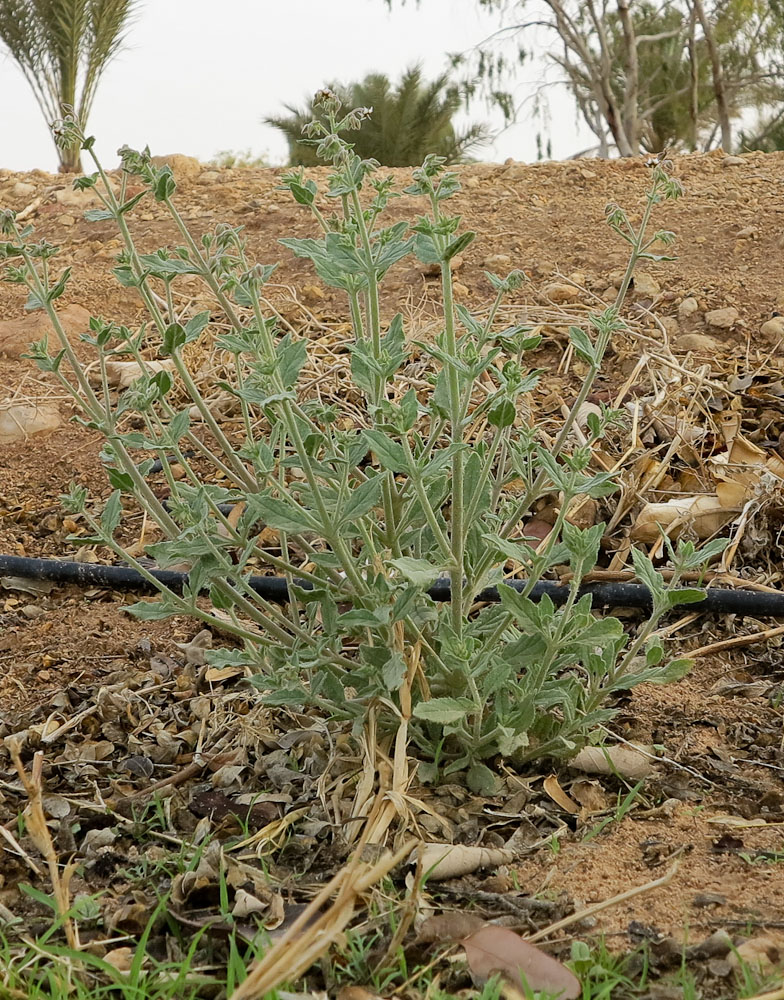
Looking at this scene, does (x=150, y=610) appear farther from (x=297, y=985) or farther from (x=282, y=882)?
(x=297, y=985)

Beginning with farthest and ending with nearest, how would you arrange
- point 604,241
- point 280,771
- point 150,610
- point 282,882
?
1. point 604,241
2. point 280,771
3. point 150,610
4. point 282,882

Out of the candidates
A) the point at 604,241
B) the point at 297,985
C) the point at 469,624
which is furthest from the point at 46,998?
the point at 604,241

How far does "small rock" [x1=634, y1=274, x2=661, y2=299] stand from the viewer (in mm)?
3645

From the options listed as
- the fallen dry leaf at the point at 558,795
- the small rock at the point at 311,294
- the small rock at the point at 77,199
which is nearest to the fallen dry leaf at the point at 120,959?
the fallen dry leaf at the point at 558,795

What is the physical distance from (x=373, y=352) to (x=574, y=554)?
439 mm

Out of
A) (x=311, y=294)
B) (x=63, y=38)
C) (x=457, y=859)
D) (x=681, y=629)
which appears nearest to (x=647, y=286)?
(x=311, y=294)

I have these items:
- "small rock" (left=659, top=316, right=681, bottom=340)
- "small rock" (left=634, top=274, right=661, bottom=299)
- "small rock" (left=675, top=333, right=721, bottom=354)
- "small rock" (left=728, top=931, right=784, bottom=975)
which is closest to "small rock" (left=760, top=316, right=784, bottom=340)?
"small rock" (left=675, top=333, right=721, bottom=354)

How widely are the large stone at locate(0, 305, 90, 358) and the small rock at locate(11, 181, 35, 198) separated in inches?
68.3

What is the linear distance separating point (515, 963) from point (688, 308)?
2.60 m

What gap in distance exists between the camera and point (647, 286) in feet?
12.0

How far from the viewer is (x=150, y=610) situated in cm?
177

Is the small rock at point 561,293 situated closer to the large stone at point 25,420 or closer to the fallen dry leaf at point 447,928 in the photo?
the large stone at point 25,420

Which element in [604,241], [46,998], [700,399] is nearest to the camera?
[46,998]

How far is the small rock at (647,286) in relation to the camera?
3645 millimetres
